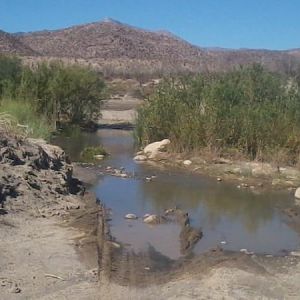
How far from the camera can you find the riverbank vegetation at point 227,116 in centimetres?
2223

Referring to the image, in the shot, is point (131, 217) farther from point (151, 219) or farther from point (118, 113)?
point (118, 113)

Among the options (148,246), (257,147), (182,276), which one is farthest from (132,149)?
(182,276)

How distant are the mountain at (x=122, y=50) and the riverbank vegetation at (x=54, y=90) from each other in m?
57.2

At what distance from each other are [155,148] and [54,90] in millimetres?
11069

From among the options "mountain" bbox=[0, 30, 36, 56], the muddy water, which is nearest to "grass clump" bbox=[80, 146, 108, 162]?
the muddy water

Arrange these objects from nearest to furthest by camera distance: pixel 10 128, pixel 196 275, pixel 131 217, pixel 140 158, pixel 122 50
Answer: pixel 196 275 < pixel 131 217 < pixel 10 128 < pixel 140 158 < pixel 122 50

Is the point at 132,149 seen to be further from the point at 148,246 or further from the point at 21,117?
the point at 148,246

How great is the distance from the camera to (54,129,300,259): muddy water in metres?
12.1

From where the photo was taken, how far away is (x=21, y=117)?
24.4 m

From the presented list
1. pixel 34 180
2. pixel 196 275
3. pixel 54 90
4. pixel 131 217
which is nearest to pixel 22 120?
pixel 34 180

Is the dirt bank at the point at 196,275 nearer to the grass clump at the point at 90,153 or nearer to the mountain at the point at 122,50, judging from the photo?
the grass clump at the point at 90,153

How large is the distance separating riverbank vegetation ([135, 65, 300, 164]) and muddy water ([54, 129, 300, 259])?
8.09 ft

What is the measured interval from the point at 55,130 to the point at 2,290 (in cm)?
2459

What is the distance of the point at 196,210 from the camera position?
1554 centimetres
